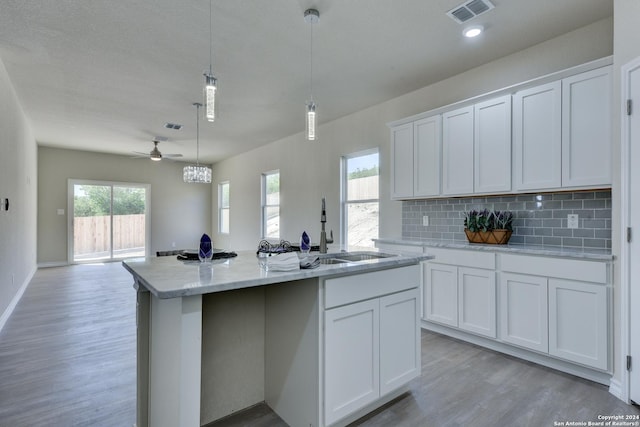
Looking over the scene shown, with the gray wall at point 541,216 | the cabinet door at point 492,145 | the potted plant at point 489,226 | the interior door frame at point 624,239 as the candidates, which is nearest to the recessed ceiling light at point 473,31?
the cabinet door at point 492,145

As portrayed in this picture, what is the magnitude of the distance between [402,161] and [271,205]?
12.8ft

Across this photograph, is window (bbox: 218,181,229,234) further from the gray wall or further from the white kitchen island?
the white kitchen island

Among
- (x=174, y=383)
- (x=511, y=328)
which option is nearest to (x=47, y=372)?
(x=174, y=383)

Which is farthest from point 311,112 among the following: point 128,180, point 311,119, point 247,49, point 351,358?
point 128,180

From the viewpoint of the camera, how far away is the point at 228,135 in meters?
6.29

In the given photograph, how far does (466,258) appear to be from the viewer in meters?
3.05

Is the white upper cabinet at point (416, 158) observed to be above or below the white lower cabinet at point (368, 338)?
above

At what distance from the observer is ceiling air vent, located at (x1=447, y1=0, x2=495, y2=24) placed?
2.40m

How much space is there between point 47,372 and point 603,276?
163 inches

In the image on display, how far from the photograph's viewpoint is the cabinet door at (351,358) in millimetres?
1741

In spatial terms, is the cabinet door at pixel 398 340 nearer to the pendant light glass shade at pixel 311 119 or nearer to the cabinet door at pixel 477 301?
the cabinet door at pixel 477 301

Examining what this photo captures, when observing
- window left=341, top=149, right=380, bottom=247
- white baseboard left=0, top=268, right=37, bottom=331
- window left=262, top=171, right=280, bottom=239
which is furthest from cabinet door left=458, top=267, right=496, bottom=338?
white baseboard left=0, top=268, right=37, bottom=331

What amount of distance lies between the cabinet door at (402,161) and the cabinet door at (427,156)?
7 centimetres

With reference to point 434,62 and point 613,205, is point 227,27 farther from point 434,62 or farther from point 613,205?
point 613,205
